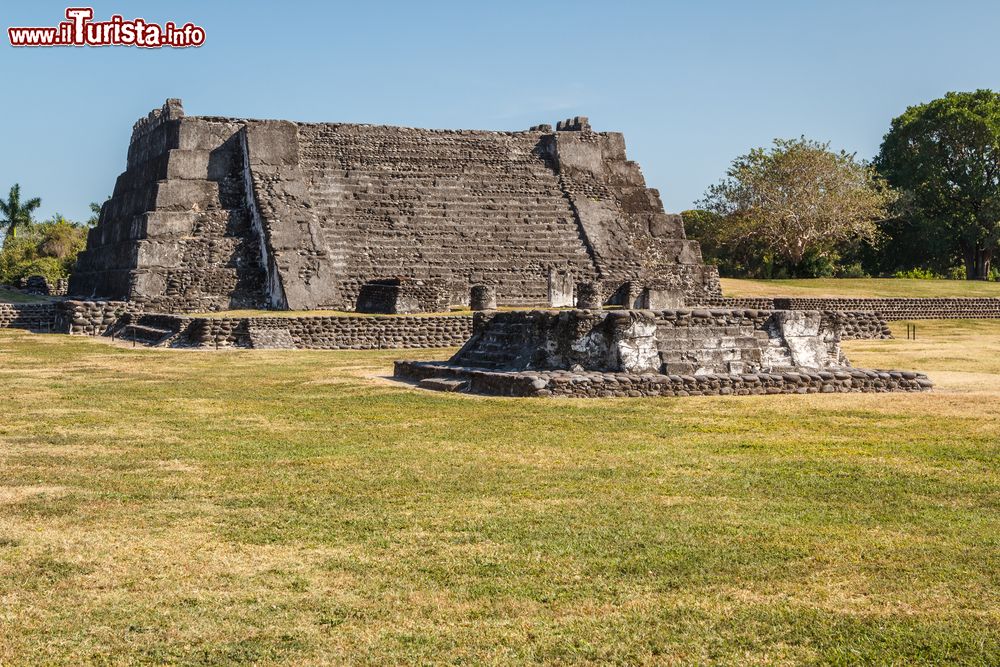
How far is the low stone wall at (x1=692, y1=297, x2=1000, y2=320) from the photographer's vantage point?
31406mm

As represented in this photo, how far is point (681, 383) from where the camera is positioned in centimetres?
1215

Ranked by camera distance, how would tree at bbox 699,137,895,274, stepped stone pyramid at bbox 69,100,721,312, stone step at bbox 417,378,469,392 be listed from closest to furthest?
stone step at bbox 417,378,469,392, stepped stone pyramid at bbox 69,100,721,312, tree at bbox 699,137,895,274

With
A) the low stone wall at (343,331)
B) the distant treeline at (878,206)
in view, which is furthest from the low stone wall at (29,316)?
the distant treeline at (878,206)

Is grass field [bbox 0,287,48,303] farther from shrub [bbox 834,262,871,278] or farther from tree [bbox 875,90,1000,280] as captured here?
tree [bbox 875,90,1000,280]

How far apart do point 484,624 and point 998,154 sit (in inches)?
2083

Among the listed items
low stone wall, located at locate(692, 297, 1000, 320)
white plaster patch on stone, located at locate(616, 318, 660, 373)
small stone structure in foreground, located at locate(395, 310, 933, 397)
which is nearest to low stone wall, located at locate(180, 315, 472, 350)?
small stone structure in foreground, located at locate(395, 310, 933, 397)

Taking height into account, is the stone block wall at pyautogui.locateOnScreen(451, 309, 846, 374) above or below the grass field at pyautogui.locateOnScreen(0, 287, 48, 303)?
below

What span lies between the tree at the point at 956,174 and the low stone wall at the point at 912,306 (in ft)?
62.9

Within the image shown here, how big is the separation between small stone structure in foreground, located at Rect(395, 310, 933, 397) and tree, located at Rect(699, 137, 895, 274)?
34.5 meters

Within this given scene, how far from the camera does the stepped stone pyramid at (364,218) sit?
28.2m

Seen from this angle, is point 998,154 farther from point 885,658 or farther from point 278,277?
point 885,658

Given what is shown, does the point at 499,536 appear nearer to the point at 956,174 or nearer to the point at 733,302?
the point at 733,302

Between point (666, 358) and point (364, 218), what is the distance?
1833 centimetres

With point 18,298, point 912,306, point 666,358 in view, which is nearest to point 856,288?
point 912,306
